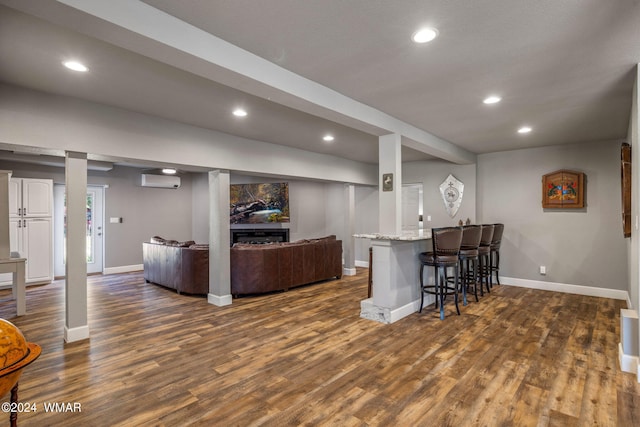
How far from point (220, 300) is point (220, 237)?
34.5 inches

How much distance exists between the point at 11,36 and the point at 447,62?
9.63 ft

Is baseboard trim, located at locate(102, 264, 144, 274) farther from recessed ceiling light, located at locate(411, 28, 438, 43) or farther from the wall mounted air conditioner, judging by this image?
recessed ceiling light, located at locate(411, 28, 438, 43)

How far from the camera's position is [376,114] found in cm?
352

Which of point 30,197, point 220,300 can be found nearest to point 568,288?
point 220,300

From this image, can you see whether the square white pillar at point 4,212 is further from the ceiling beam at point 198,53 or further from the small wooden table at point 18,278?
the ceiling beam at point 198,53

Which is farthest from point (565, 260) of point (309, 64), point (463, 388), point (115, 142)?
point (115, 142)

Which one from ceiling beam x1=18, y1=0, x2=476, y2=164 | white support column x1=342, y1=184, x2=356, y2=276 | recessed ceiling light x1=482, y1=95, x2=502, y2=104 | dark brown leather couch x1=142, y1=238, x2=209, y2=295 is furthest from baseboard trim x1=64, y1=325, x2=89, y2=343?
recessed ceiling light x1=482, y1=95, x2=502, y2=104

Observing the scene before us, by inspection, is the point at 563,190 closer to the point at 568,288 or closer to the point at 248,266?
the point at 568,288

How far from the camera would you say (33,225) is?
19.3ft

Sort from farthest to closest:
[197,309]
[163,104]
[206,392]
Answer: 1. [197,309]
2. [163,104]
3. [206,392]

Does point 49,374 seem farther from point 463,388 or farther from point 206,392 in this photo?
point 463,388

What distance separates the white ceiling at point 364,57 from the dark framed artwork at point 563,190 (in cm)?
134

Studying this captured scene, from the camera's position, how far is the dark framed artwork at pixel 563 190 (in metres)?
5.09

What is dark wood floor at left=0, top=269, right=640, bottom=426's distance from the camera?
2.08m
